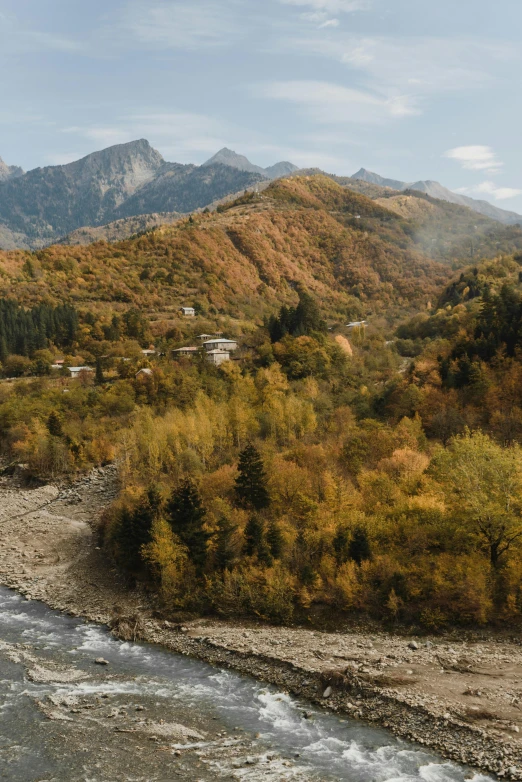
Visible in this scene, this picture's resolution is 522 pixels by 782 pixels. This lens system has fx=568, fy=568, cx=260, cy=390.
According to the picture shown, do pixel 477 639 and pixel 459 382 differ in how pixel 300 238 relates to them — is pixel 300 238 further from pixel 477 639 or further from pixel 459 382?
pixel 477 639

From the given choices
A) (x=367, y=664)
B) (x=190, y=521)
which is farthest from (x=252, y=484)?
(x=367, y=664)

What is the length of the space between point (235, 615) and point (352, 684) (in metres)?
9.91

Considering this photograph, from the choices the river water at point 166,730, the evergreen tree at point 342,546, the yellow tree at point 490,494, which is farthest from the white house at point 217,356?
the river water at point 166,730

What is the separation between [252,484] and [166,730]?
71.4 feet

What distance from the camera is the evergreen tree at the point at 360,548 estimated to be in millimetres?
35344

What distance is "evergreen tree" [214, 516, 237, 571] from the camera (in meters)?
36.6

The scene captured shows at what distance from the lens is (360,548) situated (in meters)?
35.4

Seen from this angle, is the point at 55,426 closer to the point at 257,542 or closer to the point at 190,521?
the point at 190,521

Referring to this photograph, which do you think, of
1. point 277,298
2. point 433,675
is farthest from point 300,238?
point 433,675

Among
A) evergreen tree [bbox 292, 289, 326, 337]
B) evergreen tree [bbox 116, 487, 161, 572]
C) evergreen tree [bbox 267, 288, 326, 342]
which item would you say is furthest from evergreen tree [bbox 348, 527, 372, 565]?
evergreen tree [bbox 267, 288, 326, 342]

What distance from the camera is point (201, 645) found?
101 feet

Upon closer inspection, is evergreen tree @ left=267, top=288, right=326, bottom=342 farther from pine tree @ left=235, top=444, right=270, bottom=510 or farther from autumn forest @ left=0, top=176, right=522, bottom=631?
pine tree @ left=235, top=444, right=270, bottom=510

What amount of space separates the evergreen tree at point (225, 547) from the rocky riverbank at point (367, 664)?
169 inches

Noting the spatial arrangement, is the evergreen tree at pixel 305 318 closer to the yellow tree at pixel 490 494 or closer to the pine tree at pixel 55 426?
the pine tree at pixel 55 426
